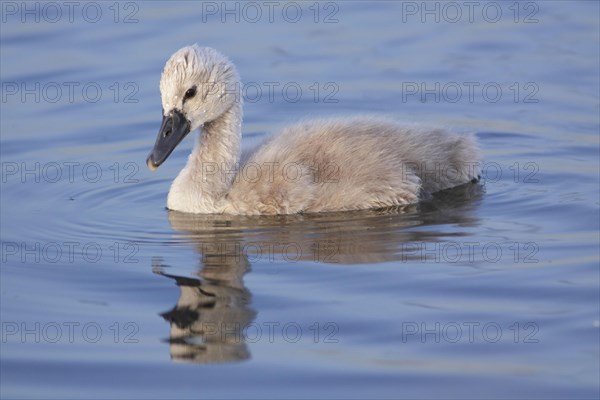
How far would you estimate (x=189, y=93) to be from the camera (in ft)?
32.7

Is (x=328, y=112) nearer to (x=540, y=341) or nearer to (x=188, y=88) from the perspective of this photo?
(x=188, y=88)

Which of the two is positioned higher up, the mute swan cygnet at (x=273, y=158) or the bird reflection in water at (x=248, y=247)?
the mute swan cygnet at (x=273, y=158)

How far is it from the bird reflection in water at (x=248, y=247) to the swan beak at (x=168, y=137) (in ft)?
1.68

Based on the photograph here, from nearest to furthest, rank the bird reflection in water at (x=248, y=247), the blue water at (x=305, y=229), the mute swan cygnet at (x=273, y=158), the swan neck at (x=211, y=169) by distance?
the blue water at (x=305, y=229), the bird reflection in water at (x=248, y=247), the mute swan cygnet at (x=273, y=158), the swan neck at (x=211, y=169)

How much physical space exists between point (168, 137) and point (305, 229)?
125 centimetres

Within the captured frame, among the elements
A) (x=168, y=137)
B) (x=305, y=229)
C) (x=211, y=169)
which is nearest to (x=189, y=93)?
(x=168, y=137)

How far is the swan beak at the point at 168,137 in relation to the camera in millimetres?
9812

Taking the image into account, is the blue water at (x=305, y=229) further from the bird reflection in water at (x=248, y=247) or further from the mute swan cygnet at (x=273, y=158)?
the mute swan cygnet at (x=273, y=158)

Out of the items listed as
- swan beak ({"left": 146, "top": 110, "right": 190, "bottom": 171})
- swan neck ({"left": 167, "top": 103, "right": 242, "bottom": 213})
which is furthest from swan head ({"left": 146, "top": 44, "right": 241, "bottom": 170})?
swan neck ({"left": 167, "top": 103, "right": 242, "bottom": 213})

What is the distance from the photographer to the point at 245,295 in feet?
26.7

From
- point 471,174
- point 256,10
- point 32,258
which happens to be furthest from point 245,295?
point 256,10

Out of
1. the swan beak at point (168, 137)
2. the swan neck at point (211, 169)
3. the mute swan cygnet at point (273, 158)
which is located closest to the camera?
the swan beak at point (168, 137)

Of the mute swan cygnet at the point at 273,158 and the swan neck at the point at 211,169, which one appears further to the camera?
the swan neck at the point at 211,169

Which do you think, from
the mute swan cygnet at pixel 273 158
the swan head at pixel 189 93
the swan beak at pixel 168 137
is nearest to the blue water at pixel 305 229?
the mute swan cygnet at pixel 273 158
